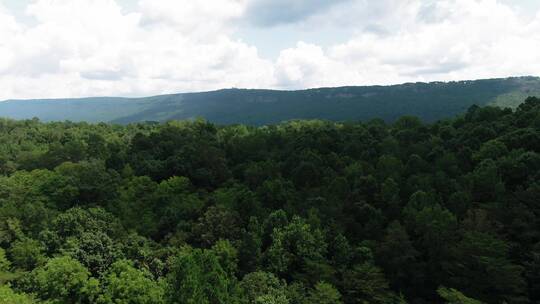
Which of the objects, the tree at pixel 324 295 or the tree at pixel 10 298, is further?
the tree at pixel 324 295

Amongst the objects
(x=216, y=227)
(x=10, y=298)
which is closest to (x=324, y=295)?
(x=216, y=227)

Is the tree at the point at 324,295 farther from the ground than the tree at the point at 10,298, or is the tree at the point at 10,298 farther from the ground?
the tree at the point at 10,298

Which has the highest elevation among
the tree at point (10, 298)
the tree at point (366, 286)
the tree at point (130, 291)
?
the tree at point (10, 298)

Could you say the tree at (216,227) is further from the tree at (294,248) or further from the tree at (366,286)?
the tree at (366,286)

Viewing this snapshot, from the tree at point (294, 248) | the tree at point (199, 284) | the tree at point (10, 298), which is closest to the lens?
the tree at point (199, 284)

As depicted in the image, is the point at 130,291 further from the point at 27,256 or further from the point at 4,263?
the point at 4,263

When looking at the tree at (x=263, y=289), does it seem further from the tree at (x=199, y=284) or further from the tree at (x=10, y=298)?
the tree at (x=10, y=298)

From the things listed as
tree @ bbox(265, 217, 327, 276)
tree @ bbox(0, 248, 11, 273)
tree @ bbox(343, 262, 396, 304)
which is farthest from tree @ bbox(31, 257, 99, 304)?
tree @ bbox(343, 262, 396, 304)

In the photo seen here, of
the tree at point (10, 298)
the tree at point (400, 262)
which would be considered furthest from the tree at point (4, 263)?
the tree at point (400, 262)

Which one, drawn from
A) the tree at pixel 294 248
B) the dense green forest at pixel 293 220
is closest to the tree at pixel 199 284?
the dense green forest at pixel 293 220

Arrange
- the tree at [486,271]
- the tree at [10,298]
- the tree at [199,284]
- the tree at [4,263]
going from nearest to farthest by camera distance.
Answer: the tree at [199,284] → the tree at [10,298] → the tree at [486,271] → the tree at [4,263]
